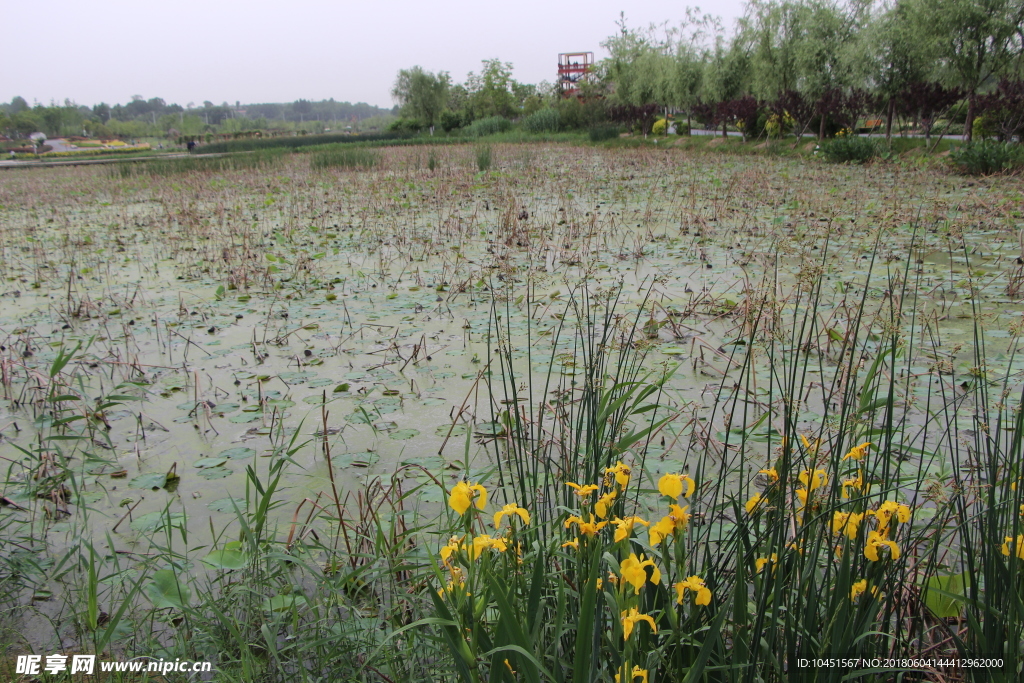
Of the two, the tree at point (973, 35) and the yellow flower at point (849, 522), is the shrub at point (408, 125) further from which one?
the yellow flower at point (849, 522)

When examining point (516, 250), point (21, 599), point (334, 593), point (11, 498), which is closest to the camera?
point (334, 593)

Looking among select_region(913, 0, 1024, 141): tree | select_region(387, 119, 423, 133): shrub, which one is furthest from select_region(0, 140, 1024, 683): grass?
select_region(387, 119, 423, 133): shrub

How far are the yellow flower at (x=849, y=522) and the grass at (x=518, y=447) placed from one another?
0.01 metres

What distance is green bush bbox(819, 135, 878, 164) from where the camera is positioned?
12.0 m

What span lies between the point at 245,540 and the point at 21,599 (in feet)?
1.96

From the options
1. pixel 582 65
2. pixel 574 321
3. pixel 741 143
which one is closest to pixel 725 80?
Result: pixel 741 143

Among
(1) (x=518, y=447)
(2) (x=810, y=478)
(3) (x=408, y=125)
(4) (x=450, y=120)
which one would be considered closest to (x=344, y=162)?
(1) (x=518, y=447)

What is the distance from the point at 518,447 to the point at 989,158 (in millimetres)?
10140

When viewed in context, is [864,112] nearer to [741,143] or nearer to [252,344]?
[741,143]

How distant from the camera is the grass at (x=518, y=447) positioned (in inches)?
45.1

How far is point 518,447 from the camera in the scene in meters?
2.32

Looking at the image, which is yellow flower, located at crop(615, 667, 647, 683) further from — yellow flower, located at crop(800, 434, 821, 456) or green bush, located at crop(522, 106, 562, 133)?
green bush, located at crop(522, 106, 562, 133)

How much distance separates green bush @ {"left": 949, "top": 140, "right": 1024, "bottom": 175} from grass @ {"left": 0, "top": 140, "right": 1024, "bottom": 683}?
8.09 feet

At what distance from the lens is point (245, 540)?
1891mm
